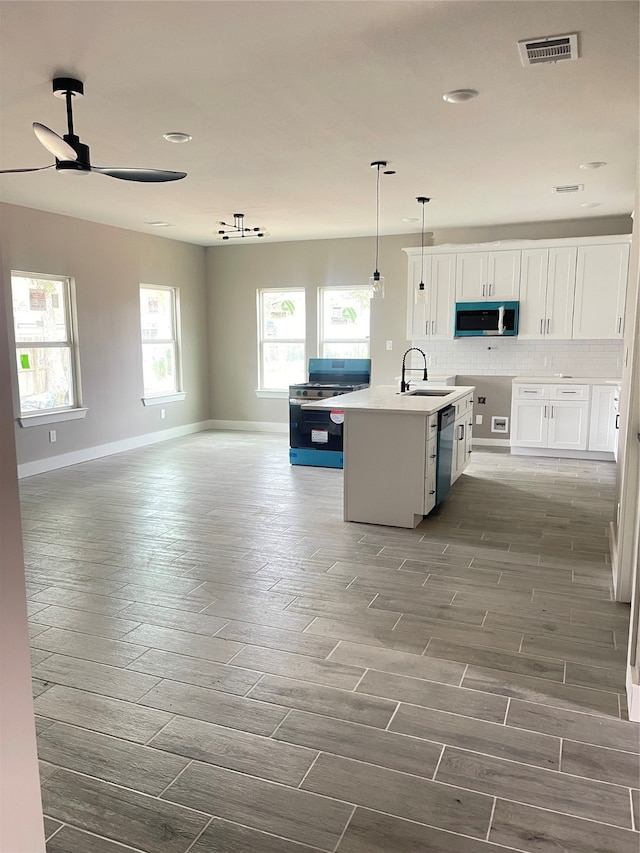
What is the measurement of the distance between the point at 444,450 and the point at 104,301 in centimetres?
452

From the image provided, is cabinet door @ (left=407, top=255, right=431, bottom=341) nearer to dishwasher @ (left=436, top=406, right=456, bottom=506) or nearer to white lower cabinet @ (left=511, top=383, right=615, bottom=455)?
white lower cabinet @ (left=511, top=383, right=615, bottom=455)

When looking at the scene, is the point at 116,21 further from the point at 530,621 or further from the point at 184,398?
the point at 184,398

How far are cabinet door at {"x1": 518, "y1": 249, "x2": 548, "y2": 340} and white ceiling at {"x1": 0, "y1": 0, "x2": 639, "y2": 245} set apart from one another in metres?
1.33

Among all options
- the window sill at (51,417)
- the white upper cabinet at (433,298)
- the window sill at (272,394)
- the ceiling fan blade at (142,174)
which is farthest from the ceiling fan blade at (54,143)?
the window sill at (272,394)

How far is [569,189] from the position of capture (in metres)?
5.59

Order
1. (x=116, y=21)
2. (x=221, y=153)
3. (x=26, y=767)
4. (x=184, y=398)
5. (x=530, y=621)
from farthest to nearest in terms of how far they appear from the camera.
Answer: (x=184, y=398)
(x=221, y=153)
(x=530, y=621)
(x=116, y=21)
(x=26, y=767)

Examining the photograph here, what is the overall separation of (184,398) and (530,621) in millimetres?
6721

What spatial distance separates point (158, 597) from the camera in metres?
3.49

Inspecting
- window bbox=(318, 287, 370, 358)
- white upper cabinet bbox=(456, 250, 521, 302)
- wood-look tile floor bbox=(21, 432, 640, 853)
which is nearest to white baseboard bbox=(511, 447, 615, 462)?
white upper cabinet bbox=(456, 250, 521, 302)

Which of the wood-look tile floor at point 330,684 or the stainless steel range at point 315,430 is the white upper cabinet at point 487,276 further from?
the wood-look tile floor at point 330,684

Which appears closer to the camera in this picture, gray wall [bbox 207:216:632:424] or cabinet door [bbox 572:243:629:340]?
cabinet door [bbox 572:243:629:340]

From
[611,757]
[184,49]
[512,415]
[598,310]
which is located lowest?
[611,757]

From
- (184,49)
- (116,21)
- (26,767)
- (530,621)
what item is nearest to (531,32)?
(184,49)

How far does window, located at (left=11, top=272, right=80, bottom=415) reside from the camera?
6418 mm
